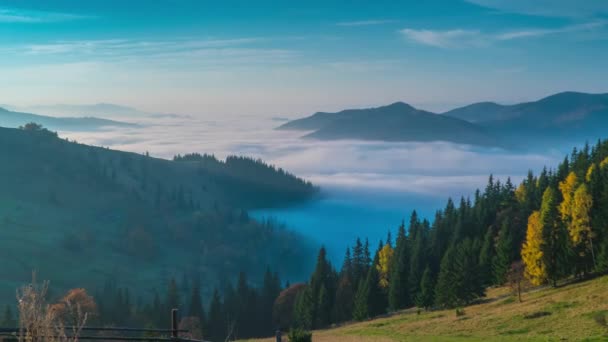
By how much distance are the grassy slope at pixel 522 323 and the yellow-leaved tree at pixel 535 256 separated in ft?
20.5

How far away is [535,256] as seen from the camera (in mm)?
74188

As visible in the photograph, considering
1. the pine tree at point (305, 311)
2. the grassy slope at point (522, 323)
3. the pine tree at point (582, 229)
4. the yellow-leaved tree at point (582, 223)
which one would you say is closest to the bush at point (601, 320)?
the grassy slope at point (522, 323)

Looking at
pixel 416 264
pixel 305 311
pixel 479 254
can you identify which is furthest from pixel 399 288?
pixel 305 311

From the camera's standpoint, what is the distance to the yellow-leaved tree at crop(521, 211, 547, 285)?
73688mm

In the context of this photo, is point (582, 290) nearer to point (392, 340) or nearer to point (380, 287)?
point (392, 340)

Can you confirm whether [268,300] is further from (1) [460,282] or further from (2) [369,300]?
(1) [460,282]

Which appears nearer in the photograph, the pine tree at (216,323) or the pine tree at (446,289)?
the pine tree at (446,289)

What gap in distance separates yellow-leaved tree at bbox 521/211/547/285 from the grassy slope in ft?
20.5

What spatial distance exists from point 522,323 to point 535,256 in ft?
89.9

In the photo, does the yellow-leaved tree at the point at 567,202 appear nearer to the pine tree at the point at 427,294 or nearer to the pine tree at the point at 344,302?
the pine tree at the point at 427,294

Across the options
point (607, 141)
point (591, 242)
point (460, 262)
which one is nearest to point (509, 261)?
point (460, 262)

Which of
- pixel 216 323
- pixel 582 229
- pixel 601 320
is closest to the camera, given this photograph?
pixel 601 320

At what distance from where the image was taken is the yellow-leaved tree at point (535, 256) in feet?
242

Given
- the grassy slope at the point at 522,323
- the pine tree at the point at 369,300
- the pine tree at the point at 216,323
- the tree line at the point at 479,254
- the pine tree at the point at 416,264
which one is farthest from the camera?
the pine tree at the point at 216,323
